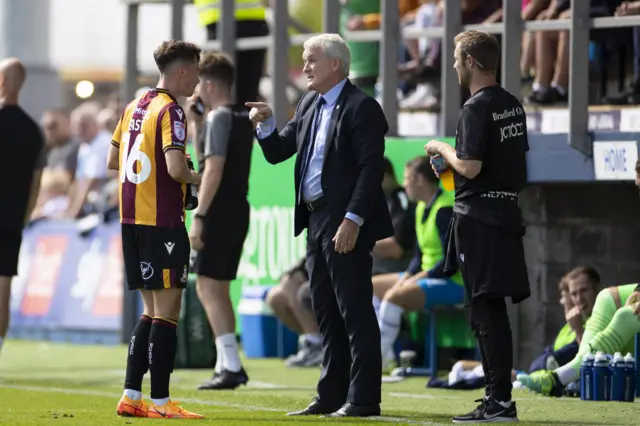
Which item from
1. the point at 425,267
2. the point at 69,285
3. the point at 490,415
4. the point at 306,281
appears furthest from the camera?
the point at 69,285

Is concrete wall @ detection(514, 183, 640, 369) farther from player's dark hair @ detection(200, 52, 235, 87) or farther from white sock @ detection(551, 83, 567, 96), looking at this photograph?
player's dark hair @ detection(200, 52, 235, 87)

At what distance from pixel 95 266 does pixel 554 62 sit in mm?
6064

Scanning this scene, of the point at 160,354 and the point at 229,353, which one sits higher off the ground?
the point at 160,354

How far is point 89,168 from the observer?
19.8m

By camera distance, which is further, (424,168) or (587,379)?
(424,168)

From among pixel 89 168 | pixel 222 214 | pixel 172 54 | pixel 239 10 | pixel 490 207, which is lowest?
pixel 222 214

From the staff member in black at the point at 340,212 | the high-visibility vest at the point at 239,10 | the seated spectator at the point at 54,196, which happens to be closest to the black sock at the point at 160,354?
the staff member in black at the point at 340,212

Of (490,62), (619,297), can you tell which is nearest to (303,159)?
(490,62)

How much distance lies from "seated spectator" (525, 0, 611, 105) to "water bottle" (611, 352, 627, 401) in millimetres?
3342

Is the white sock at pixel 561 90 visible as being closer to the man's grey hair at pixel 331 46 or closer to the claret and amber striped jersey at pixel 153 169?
the man's grey hair at pixel 331 46

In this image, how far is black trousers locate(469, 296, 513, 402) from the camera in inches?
350

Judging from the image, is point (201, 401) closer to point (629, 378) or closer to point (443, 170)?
point (443, 170)

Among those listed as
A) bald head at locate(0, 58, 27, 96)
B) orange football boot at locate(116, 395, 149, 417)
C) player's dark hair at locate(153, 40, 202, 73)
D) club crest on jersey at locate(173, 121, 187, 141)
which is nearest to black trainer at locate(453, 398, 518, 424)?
orange football boot at locate(116, 395, 149, 417)

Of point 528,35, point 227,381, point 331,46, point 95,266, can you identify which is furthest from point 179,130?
point 95,266
